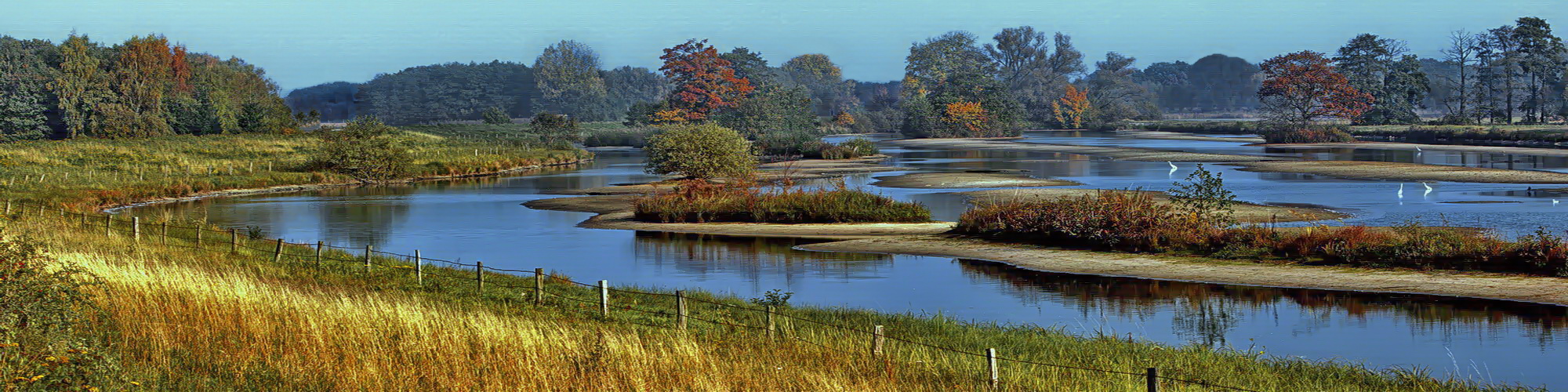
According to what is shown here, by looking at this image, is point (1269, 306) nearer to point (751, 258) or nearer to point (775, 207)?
point (751, 258)

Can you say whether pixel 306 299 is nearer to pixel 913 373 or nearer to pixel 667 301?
pixel 667 301

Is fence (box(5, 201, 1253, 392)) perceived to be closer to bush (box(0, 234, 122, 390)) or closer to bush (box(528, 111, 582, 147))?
bush (box(0, 234, 122, 390))

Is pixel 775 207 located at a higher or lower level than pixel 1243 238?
higher

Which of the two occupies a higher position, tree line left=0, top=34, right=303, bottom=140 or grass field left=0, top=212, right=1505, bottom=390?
tree line left=0, top=34, right=303, bottom=140

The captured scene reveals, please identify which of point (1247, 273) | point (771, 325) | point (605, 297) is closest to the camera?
point (771, 325)

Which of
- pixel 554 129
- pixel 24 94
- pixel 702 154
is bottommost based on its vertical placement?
pixel 702 154

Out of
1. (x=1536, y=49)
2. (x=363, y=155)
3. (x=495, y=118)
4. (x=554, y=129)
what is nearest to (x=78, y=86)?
(x=363, y=155)

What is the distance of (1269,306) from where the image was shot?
84.1ft

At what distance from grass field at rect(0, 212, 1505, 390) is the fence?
0.35 feet

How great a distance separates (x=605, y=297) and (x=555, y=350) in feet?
13.6

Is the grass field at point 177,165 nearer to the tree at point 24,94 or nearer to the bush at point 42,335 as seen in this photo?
the tree at point 24,94

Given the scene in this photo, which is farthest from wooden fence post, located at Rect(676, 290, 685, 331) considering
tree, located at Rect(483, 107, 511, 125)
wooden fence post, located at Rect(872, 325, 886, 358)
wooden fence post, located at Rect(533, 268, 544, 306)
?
tree, located at Rect(483, 107, 511, 125)

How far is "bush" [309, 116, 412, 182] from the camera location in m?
79.9

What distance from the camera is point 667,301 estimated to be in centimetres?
2416
